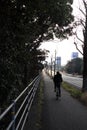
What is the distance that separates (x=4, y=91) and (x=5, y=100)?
1.84 feet

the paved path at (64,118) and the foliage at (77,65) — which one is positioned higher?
the foliage at (77,65)

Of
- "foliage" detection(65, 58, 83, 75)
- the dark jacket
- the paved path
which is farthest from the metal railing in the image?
"foliage" detection(65, 58, 83, 75)

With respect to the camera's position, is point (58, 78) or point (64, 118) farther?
point (58, 78)

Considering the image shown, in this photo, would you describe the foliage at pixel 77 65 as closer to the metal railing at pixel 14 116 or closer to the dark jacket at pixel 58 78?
the dark jacket at pixel 58 78

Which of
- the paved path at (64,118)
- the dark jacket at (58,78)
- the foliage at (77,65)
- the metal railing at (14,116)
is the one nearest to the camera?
the metal railing at (14,116)

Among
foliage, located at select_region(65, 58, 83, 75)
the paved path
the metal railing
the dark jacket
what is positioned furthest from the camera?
foliage, located at select_region(65, 58, 83, 75)

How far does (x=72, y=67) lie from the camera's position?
6319 inches

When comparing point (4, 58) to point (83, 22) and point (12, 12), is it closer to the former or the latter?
point (12, 12)

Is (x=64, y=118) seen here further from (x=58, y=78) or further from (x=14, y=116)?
(x=58, y=78)

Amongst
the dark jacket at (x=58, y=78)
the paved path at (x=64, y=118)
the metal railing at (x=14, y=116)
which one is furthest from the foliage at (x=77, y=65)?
the metal railing at (x=14, y=116)

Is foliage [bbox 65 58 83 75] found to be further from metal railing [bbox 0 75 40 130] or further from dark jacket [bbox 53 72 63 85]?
metal railing [bbox 0 75 40 130]

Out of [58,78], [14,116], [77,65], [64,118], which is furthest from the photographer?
[77,65]

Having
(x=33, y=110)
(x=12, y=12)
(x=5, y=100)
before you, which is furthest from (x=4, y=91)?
(x=33, y=110)

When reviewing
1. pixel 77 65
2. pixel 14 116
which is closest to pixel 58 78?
pixel 14 116
